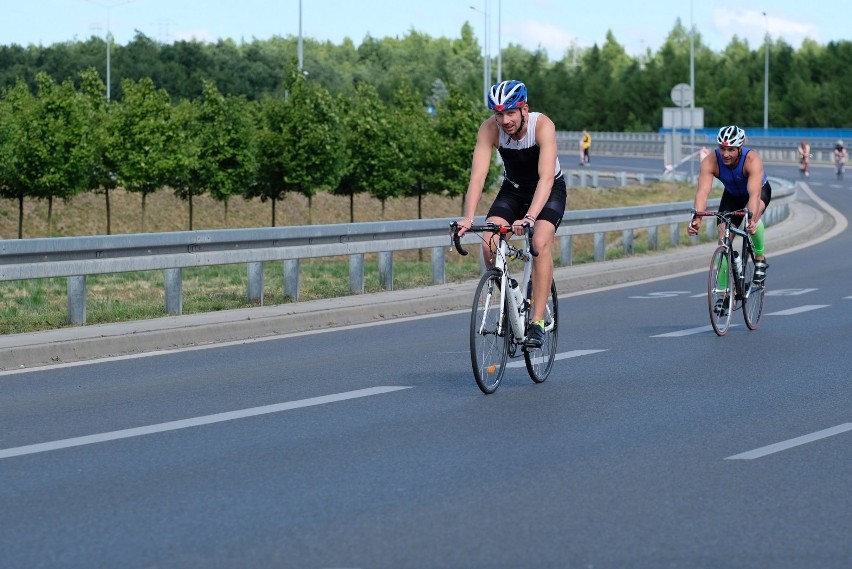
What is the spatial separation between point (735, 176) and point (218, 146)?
34.9 meters

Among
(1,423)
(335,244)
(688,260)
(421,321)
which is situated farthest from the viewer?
(688,260)

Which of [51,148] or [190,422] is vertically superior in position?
[51,148]

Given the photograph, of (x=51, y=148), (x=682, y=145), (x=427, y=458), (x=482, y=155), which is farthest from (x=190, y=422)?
(x=682, y=145)

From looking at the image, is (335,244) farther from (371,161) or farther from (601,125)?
(601,125)

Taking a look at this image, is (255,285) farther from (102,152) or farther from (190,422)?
(102,152)

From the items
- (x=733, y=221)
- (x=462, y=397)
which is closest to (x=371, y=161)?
(x=733, y=221)

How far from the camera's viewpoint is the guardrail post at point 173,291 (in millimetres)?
15102

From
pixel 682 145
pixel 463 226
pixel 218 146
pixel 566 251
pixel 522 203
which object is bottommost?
pixel 566 251

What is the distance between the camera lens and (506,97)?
9852 millimetres

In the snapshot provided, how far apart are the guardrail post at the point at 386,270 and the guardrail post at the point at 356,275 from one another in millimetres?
540

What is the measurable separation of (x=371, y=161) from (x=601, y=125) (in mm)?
98255

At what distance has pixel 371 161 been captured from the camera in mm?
51500

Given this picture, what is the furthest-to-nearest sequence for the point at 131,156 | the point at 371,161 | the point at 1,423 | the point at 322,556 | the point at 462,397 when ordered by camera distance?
1. the point at 371,161
2. the point at 131,156
3. the point at 462,397
4. the point at 1,423
5. the point at 322,556

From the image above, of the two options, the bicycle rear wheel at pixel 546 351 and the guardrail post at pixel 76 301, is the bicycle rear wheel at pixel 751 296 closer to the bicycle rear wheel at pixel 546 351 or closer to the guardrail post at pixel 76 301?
the bicycle rear wheel at pixel 546 351
